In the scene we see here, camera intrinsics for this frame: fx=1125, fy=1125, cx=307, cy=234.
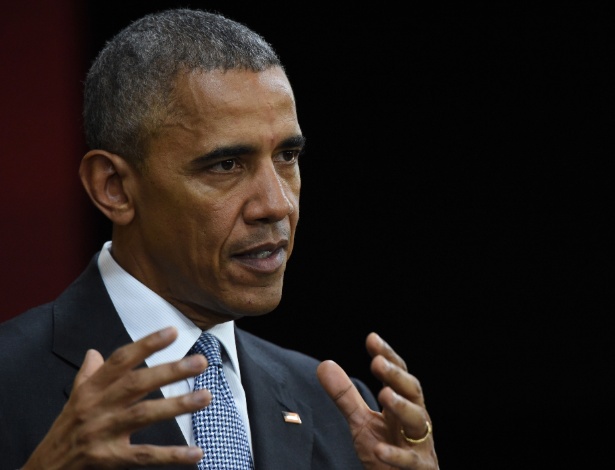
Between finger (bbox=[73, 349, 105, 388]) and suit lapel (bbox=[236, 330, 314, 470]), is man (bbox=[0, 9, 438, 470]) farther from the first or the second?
finger (bbox=[73, 349, 105, 388])

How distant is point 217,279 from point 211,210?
0.43 ft

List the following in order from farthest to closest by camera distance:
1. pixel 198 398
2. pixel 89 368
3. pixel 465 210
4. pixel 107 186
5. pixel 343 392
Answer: pixel 465 210
pixel 107 186
pixel 343 392
pixel 89 368
pixel 198 398

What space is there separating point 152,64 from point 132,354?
690 millimetres

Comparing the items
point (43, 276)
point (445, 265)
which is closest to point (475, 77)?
point (445, 265)

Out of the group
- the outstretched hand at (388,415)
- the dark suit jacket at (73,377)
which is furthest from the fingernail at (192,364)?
the dark suit jacket at (73,377)

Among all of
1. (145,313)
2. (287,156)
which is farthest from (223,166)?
(145,313)

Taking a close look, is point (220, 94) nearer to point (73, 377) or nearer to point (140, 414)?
point (73, 377)

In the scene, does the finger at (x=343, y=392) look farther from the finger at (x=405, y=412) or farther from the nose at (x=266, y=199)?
the nose at (x=266, y=199)

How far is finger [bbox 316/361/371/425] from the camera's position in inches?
78.0

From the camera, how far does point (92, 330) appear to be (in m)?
2.12

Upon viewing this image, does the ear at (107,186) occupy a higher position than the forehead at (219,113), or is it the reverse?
the forehead at (219,113)

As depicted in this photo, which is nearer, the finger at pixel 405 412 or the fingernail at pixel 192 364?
the fingernail at pixel 192 364

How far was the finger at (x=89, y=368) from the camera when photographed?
68.1 inches

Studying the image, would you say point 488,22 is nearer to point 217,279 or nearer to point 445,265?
point 445,265
